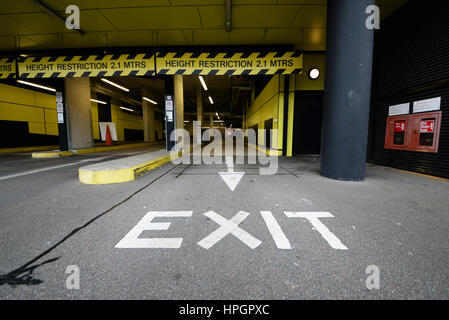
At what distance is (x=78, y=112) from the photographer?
9.95 metres

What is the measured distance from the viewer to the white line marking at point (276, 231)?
5.76ft

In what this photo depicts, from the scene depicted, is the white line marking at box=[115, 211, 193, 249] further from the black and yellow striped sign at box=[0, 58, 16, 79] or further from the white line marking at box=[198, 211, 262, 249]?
the black and yellow striped sign at box=[0, 58, 16, 79]

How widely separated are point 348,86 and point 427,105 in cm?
254

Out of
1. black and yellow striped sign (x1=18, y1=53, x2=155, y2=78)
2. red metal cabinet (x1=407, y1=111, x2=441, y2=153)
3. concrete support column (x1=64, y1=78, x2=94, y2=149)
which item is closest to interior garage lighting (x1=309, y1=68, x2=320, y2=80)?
red metal cabinet (x1=407, y1=111, x2=441, y2=153)

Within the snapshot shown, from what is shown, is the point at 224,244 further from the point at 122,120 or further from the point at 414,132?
the point at 122,120

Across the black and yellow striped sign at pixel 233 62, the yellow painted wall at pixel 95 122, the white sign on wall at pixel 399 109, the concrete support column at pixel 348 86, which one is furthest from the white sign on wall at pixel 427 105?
the yellow painted wall at pixel 95 122

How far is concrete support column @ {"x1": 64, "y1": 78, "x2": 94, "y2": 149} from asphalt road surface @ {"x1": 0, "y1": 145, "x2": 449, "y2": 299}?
7.73 m

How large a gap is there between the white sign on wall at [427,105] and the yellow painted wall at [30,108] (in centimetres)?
1898

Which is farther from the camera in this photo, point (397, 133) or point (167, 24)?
point (167, 24)

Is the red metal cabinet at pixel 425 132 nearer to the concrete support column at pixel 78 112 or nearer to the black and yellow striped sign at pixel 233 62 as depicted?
the black and yellow striped sign at pixel 233 62

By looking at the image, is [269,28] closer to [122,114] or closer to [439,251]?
[439,251]

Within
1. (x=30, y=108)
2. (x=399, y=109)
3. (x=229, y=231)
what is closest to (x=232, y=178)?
(x=229, y=231)

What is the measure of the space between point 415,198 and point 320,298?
314 centimetres
